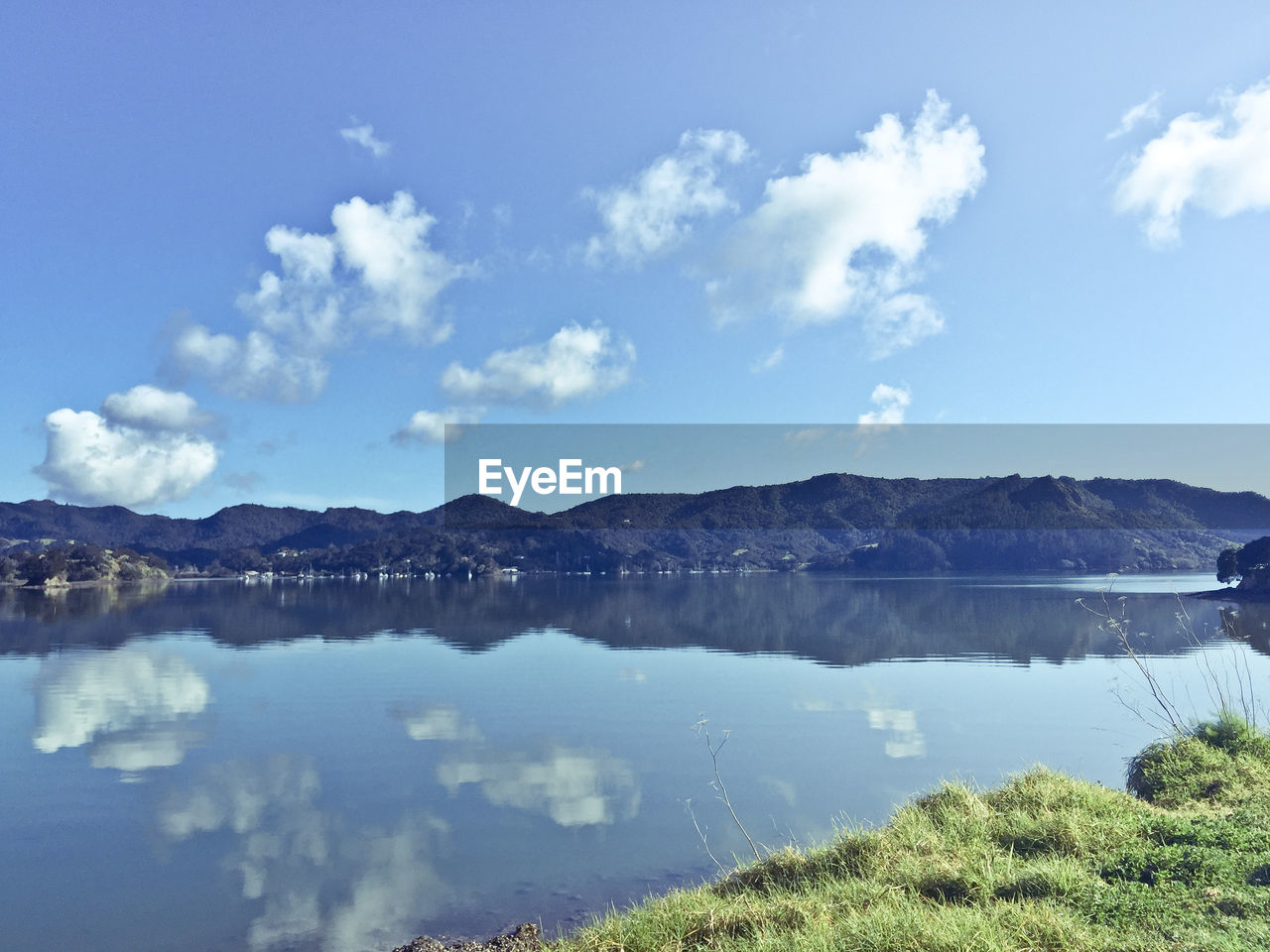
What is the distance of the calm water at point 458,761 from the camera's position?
11852 mm

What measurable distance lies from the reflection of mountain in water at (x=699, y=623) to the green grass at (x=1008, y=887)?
28.2m

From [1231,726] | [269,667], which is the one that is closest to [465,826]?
Answer: [1231,726]

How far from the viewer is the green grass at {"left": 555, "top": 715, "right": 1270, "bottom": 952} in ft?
21.3

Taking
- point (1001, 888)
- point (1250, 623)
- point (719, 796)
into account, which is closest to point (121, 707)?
point (719, 796)

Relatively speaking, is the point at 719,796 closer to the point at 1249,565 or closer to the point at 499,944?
the point at 499,944

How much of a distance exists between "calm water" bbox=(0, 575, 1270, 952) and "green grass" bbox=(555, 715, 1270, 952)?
331cm

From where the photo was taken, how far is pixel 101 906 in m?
11.6

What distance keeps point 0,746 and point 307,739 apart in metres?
8.25

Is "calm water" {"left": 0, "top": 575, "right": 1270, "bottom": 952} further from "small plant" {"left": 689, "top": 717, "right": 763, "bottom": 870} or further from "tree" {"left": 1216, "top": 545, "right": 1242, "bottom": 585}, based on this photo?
"tree" {"left": 1216, "top": 545, "right": 1242, "bottom": 585}

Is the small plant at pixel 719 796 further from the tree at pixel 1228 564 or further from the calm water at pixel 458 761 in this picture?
the tree at pixel 1228 564

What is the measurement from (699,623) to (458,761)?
136ft

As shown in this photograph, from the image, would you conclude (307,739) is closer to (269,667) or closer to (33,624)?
(269,667)

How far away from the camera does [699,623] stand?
60.0 metres

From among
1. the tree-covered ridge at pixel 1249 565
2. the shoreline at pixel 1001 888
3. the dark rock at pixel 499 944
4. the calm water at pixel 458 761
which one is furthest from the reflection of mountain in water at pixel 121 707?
the tree-covered ridge at pixel 1249 565
